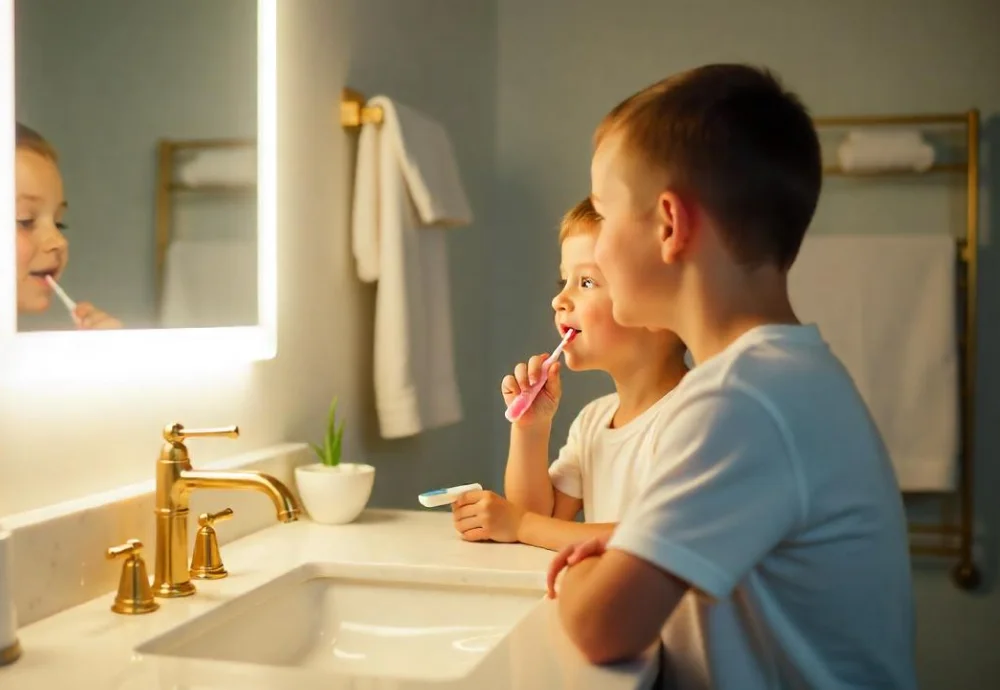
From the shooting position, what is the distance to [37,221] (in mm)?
953

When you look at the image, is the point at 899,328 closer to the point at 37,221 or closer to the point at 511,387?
the point at 511,387

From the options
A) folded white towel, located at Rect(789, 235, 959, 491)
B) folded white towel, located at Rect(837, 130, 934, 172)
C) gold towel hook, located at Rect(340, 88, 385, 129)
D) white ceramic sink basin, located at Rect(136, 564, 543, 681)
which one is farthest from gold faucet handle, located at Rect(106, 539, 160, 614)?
folded white towel, located at Rect(837, 130, 934, 172)

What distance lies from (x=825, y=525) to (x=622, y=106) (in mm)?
391

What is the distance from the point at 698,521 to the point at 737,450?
0.19 feet

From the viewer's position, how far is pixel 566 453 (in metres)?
1.39

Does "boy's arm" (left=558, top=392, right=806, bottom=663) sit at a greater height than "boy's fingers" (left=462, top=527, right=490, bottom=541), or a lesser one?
greater

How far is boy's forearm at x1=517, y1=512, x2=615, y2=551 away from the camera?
1.18 meters

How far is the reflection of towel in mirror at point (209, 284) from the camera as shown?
1170 millimetres

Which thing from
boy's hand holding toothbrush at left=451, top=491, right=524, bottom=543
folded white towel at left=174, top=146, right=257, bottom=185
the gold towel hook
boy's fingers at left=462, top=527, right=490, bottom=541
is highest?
the gold towel hook

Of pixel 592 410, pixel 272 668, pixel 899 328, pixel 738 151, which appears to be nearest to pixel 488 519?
pixel 592 410

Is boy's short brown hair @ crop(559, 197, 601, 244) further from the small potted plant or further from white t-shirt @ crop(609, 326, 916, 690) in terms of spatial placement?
white t-shirt @ crop(609, 326, 916, 690)

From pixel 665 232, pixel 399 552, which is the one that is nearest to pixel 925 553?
pixel 399 552

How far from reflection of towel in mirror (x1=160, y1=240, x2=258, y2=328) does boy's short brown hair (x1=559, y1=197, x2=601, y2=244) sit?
41 centimetres

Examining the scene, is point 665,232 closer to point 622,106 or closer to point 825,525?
point 622,106
